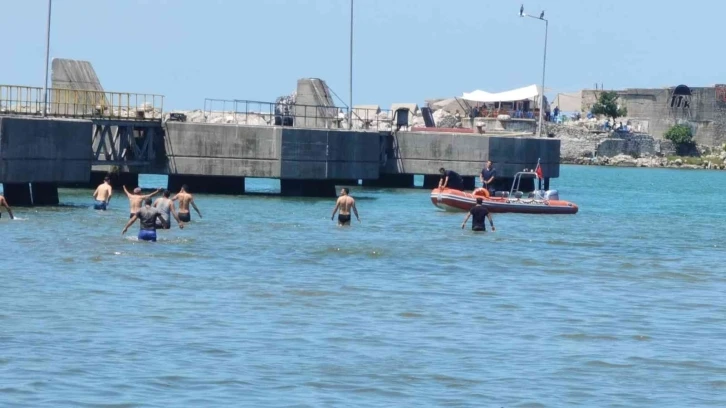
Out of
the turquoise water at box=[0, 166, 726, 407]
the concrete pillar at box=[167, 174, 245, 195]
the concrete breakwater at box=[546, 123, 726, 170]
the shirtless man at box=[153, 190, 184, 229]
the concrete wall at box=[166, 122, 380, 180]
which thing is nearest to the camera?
the turquoise water at box=[0, 166, 726, 407]

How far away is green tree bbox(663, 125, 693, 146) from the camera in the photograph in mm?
125188

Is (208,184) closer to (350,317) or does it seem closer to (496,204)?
(496,204)

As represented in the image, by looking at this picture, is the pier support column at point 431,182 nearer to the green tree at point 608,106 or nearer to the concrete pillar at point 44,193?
the concrete pillar at point 44,193

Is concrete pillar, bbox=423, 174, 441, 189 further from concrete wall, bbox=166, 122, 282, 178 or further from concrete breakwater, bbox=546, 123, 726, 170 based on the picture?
concrete breakwater, bbox=546, 123, 726, 170

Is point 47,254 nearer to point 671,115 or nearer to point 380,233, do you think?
point 380,233

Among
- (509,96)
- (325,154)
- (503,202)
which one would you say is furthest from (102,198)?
(509,96)

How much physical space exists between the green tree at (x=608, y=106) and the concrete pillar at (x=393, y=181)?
2561 inches

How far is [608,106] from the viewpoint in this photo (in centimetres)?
12494

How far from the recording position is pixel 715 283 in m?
26.9

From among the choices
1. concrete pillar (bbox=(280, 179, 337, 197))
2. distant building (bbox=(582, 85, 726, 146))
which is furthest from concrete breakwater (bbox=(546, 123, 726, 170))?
concrete pillar (bbox=(280, 179, 337, 197))

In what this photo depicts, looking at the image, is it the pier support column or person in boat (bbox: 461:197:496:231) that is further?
the pier support column

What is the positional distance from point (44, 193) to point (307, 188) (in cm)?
1227

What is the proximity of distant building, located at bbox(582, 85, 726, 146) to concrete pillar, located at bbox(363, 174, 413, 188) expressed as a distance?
6758cm

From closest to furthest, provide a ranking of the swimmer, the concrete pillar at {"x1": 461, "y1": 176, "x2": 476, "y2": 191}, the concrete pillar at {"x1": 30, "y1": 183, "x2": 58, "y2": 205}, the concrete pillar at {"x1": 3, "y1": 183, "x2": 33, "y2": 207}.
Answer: the swimmer < the concrete pillar at {"x1": 3, "y1": 183, "x2": 33, "y2": 207} < the concrete pillar at {"x1": 30, "y1": 183, "x2": 58, "y2": 205} < the concrete pillar at {"x1": 461, "y1": 176, "x2": 476, "y2": 191}
